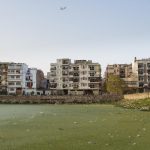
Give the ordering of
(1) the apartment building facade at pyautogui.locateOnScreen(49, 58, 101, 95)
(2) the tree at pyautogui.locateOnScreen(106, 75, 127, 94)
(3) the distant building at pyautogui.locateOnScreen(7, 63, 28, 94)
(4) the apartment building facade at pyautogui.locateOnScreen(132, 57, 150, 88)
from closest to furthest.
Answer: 1. (2) the tree at pyautogui.locateOnScreen(106, 75, 127, 94)
2. (1) the apartment building facade at pyautogui.locateOnScreen(49, 58, 101, 95)
3. (3) the distant building at pyautogui.locateOnScreen(7, 63, 28, 94)
4. (4) the apartment building facade at pyautogui.locateOnScreen(132, 57, 150, 88)

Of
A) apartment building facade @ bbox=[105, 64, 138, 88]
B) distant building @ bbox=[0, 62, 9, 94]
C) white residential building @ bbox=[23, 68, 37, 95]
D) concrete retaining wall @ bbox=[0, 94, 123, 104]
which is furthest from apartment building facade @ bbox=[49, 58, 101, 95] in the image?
concrete retaining wall @ bbox=[0, 94, 123, 104]

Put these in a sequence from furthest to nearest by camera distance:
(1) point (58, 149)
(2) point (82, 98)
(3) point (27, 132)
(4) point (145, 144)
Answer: (2) point (82, 98) → (3) point (27, 132) → (4) point (145, 144) → (1) point (58, 149)

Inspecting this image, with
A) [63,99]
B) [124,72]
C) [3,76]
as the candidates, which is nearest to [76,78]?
[124,72]

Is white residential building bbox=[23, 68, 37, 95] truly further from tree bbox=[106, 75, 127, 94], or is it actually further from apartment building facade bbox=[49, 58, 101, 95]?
tree bbox=[106, 75, 127, 94]

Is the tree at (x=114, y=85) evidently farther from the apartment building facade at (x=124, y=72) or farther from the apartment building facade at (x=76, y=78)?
the apartment building facade at (x=124, y=72)

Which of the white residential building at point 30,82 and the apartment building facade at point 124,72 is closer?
the apartment building facade at point 124,72

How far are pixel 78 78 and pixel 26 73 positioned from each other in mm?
19215

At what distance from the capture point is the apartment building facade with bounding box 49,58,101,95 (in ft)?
538

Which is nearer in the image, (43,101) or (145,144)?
(145,144)

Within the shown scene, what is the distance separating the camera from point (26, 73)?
561 feet

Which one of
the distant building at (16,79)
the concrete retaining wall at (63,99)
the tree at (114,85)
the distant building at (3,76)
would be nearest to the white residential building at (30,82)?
the distant building at (16,79)

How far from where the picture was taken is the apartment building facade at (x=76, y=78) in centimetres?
16412

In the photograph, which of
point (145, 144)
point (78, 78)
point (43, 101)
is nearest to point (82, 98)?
point (43, 101)

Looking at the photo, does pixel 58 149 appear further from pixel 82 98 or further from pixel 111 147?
pixel 82 98
